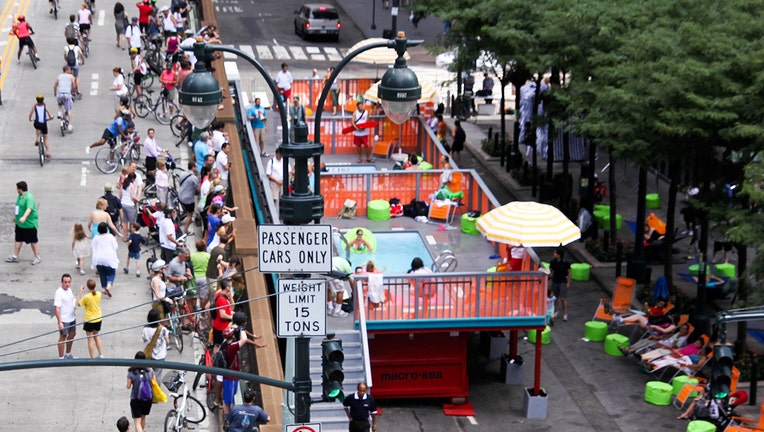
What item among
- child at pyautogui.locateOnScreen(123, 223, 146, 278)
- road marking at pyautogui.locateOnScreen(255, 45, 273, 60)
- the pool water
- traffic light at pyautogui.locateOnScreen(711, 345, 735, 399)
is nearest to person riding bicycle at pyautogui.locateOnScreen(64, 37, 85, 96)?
child at pyautogui.locateOnScreen(123, 223, 146, 278)

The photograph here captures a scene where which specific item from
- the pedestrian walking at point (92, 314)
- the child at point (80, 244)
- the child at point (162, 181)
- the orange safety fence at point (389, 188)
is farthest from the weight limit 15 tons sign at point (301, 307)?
the orange safety fence at point (389, 188)

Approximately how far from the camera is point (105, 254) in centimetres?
2317

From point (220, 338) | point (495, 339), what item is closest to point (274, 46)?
point (495, 339)

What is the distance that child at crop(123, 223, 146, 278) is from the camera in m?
24.5

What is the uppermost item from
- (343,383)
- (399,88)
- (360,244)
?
(399,88)

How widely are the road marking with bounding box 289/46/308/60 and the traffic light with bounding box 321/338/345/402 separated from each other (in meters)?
43.8

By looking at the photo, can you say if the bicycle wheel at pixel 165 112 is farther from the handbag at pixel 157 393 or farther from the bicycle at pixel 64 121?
the handbag at pixel 157 393

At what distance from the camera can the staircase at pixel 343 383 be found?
69.5 ft

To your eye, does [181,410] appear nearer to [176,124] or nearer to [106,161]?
[106,161]

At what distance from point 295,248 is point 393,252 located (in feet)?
43.6

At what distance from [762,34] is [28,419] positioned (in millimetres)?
14338

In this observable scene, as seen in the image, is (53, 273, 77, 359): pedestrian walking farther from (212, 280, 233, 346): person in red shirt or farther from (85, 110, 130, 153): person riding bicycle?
(85, 110, 130, 153): person riding bicycle

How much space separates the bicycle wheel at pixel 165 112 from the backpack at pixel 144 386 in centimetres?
1881

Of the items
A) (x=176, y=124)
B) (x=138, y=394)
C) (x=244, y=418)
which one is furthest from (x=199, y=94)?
(x=176, y=124)
